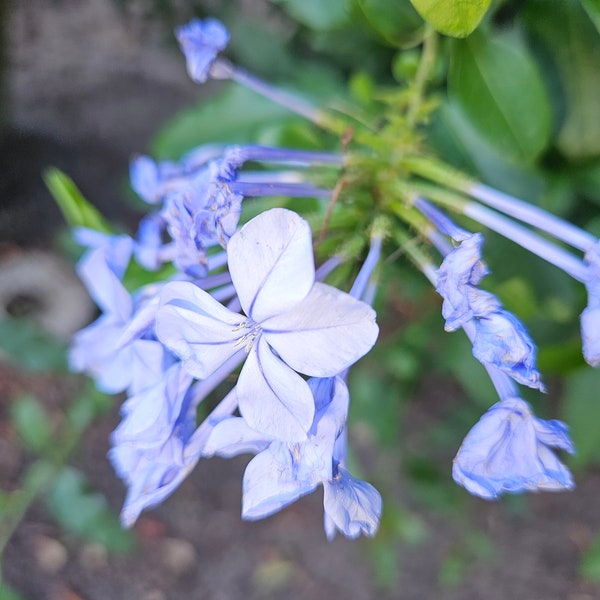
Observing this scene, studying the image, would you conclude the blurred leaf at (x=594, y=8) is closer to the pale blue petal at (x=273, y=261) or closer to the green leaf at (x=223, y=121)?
the pale blue petal at (x=273, y=261)

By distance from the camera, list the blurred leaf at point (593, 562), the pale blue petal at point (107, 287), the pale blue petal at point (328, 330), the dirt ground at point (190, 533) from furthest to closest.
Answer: the dirt ground at point (190, 533) < the blurred leaf at point (593, 562) < the pale blue petal at point (107, 287) < the pale blue petal at point (328, 330)

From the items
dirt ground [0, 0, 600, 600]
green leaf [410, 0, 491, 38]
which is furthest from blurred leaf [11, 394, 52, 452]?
green leaf [410, 0, 491, 38]

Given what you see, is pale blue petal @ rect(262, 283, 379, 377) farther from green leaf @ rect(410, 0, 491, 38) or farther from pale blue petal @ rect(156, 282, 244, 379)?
green leaf @ rect(410, 0, 491, 38)

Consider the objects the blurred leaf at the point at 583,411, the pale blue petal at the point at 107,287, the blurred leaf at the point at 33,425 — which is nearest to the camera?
the pale blue petal at the point at 107,287

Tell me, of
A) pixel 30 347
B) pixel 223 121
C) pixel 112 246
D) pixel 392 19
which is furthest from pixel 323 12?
pixel 30 347

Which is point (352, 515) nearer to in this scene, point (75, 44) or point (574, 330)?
point (574, 330)

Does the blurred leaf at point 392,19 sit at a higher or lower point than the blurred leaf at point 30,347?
higher

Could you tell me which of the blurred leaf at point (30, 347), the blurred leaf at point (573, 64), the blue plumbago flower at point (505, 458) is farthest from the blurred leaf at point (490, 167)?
the blurred leaf at point (30, 347)
